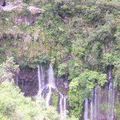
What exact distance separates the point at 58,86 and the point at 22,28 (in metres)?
3.08

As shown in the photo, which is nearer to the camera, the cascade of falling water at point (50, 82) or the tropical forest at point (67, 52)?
the tropical forest at point (67, 52)

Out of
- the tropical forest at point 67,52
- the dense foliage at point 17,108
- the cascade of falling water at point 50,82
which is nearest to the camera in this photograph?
the dense foliage at point 17,108

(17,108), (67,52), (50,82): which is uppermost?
(67,52)

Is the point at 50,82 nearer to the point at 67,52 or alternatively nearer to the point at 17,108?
the point at 67,52

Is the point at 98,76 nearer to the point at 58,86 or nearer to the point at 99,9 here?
the point at 58,86

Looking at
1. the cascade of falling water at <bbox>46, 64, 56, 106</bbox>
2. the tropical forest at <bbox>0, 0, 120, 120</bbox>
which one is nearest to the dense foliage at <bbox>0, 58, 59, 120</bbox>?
the tropical forest at <bbox>0, 0, 120, 120</bbox>

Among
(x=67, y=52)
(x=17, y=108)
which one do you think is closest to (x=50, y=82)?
(x=67, y=52)

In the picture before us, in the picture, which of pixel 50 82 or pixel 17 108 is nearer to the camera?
pixel 17 108

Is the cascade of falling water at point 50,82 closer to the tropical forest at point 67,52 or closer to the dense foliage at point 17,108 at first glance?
the tropical forest at point 67,52

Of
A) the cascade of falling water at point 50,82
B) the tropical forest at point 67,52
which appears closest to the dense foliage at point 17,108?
the tropical forest at point 67,52

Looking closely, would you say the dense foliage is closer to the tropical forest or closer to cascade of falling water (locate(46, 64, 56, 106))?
the tropical forest

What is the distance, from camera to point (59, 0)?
18.1m

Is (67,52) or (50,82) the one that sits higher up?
(67,52)

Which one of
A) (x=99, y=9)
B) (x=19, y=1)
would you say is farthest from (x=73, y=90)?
(x=19, y=1)
